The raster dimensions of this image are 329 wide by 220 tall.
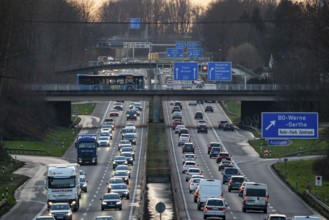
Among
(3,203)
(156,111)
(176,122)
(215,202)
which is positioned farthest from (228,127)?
(215,202)

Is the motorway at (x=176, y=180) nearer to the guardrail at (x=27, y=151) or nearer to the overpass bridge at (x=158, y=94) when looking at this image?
the guardrail at (x=27, y=151)

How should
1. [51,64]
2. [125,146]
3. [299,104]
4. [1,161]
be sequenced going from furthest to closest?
[51,64] < [299,104] < [125,146] < [1,161]

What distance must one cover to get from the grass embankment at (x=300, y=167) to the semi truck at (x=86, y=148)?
44.2ft

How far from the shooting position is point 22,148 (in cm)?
10694

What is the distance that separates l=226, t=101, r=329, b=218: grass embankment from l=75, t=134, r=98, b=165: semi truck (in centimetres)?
1346

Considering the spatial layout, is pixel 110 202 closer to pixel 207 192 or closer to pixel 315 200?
pixel 207 192

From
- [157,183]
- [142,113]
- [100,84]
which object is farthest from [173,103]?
[157,183]

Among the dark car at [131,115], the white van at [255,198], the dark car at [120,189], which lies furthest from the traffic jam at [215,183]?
the dark car at [131,115]

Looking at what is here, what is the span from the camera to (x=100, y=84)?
135625mm

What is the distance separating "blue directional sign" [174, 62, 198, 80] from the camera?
421ft

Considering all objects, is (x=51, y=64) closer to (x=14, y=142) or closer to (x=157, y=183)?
(x=14, y=142)

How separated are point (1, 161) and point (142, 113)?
6056 cm

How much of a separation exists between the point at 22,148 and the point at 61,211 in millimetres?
47295

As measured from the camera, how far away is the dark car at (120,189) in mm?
72594
